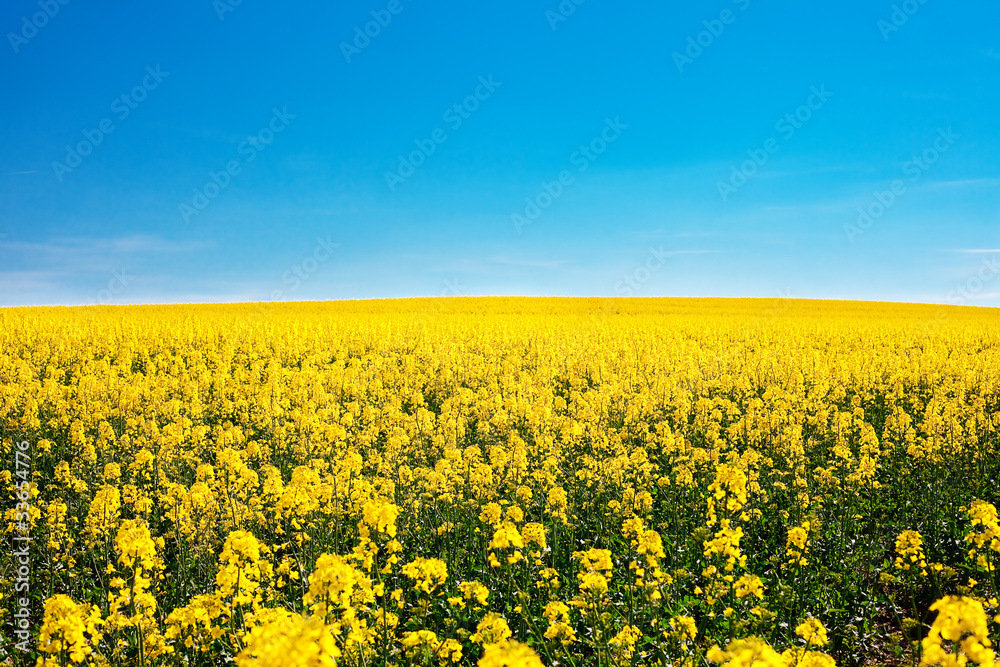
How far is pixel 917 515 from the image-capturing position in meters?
6.72

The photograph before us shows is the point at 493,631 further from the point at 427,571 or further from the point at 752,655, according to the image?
the point at 752,655

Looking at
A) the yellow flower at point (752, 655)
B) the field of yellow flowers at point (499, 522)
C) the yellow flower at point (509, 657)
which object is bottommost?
the field of yellow flowers at point (499, 522)

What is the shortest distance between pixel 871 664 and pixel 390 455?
223 inches

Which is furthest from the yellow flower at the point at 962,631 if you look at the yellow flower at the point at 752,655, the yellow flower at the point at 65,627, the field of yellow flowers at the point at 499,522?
the yellow flower at the point at 65,627

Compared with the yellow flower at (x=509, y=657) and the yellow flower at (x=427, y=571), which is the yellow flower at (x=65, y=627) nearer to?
the yellow flower at (x=427, y=571)

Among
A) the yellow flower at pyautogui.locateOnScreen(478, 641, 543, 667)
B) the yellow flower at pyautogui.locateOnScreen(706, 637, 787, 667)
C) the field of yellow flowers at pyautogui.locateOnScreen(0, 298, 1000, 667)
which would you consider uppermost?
the yellow flower at pyautogui.locateOnScreen(478, 641, 543, 667)

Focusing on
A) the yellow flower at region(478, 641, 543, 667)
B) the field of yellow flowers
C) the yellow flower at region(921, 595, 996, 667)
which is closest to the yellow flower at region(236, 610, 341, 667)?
the field of yellow flowers

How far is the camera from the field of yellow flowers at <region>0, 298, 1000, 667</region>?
388 cm

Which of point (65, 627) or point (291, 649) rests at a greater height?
point (291, 649)

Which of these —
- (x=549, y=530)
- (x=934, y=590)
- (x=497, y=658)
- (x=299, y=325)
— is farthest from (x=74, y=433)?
(x=299, y=325)

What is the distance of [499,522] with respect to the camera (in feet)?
16.8

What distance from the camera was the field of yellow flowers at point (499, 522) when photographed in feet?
12.7

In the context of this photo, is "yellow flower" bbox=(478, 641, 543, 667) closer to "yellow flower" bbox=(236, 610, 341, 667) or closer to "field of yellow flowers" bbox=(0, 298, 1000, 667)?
"field of yellow flowers" bbox=(0, 298, 1000, 667)

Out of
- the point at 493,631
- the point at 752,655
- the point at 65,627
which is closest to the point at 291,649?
the point at 493,631
